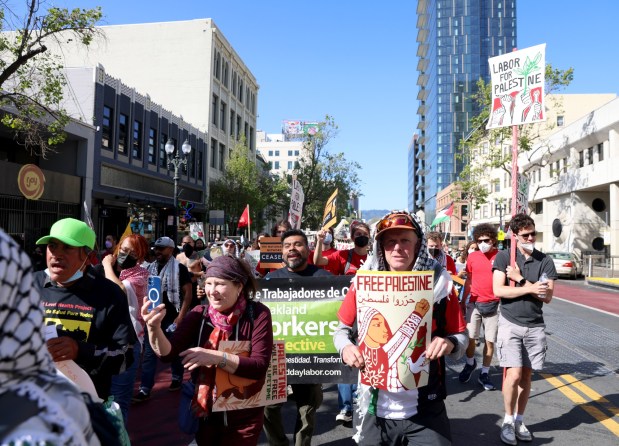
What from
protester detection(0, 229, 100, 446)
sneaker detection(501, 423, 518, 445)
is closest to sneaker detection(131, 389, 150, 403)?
sneaker detection(501, 423, 518, 445)

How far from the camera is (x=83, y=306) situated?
108 inches

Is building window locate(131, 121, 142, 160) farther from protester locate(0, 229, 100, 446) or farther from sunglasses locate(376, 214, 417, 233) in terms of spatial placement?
protester locate(0, 229, 100, 446)

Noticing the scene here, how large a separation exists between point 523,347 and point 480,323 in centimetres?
266

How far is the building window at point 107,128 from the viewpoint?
1128 inches

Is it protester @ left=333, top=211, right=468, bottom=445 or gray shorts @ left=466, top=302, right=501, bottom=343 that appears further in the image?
gray shorts @ left=466, top=302, right=501, bottom=343

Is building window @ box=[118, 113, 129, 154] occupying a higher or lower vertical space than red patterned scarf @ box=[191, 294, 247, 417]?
higher

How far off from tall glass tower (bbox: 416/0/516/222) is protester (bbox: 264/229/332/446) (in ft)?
331

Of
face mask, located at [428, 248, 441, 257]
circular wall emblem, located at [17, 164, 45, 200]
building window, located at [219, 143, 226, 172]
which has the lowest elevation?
face mask, located at [428, 248, 441, 257]

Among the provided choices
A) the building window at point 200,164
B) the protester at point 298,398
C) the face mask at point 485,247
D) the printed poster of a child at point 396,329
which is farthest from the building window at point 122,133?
the printed poster of a child at point 396,329

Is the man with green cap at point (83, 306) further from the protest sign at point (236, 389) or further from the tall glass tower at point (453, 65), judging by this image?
the tall glass tower at point (453, 65)

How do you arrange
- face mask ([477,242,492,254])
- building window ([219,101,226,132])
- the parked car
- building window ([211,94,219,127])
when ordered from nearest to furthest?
face mask ([477,242,492,254])
the parked car
building window ([211,94,219,127])
building window ([219,101,226,132])

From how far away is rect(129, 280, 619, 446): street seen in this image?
472 cm

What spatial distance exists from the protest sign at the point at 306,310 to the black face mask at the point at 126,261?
1.55 m

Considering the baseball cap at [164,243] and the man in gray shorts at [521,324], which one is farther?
the baseball cap at [164,243]
